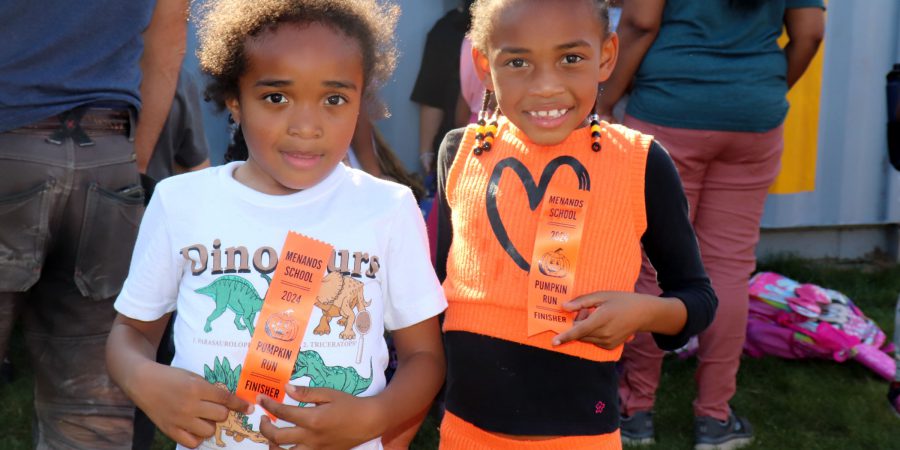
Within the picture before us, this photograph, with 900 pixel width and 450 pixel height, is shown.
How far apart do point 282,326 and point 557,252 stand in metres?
0.59

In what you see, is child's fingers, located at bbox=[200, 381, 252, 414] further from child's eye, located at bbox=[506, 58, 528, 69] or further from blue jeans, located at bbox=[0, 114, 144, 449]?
child's eye, located at bbox=[506, 58, 528, 69]

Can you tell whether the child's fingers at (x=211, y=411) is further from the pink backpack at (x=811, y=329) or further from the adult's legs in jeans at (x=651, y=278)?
the pink backpack at (x=811, y=329)

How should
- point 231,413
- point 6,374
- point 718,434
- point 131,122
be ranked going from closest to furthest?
point 231,413 → point 131,122 → point 718,434 → point 6,374

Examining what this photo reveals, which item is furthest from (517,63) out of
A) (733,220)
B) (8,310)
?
(733,220)

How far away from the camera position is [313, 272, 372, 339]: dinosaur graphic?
Answer: 1.73 metres

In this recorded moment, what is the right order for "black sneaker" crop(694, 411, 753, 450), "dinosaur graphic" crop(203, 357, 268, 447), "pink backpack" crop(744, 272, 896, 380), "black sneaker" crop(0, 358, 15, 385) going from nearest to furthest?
"dinosaur graphic" crop(203, 357, 268, 447)
"black sneaker" crop(694, 411, 753, 450)
"black sneaker" crop(0, 358, 15, 385)
"pink backpack" crop(744, 272, 896, 380)

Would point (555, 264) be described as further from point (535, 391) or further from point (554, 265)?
point (535, 391)

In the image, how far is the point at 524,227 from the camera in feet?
6.64

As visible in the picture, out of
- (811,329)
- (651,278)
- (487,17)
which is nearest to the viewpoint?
(487,17)

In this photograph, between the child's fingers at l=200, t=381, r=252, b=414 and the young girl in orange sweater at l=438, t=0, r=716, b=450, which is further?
the young girl in orange sweater at l=438, t=0, r=716, b=450

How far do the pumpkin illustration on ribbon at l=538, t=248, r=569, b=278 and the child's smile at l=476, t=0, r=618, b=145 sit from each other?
277 mm

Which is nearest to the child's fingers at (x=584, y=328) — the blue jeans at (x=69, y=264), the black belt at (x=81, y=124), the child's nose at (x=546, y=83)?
the child's nose at (x=546, y=83)

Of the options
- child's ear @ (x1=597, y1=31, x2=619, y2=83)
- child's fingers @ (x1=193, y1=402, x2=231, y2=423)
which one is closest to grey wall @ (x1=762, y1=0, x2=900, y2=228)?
child's ear @ (x1=597, y1=31, x2=619, y2=83)

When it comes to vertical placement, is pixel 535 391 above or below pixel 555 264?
below
